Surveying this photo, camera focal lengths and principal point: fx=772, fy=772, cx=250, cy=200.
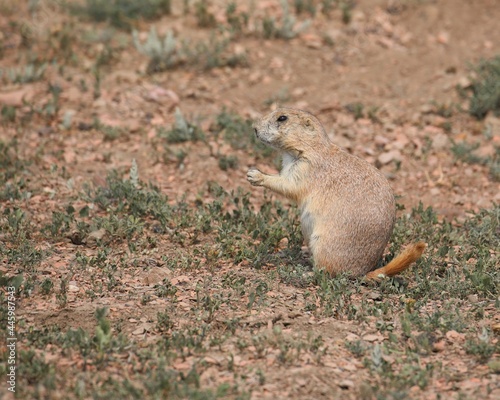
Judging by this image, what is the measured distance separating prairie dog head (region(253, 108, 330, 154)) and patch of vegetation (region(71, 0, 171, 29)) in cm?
497

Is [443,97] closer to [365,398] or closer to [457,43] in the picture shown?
[457,43]

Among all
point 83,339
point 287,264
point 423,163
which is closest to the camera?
point 83,339

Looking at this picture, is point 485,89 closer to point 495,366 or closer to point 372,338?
point 372,338

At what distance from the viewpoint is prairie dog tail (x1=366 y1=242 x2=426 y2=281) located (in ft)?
18.4

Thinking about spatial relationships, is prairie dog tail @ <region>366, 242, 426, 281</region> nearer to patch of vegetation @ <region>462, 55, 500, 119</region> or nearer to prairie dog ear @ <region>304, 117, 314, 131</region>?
prairie dog ear @ <region>304, 117, 314, 131</region>

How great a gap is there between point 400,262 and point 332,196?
78 centimetres

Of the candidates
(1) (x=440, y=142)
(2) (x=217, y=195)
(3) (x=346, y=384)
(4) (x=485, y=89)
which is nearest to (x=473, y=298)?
(3) (x=346, y=384)

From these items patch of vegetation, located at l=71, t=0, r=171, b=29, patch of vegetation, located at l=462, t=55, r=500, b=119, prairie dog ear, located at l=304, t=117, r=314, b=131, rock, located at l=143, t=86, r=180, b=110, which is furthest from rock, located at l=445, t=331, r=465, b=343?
patch of vegetation, located at l=71, t=0, r=171, b=29

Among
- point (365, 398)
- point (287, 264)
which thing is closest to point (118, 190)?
point (287, 264)

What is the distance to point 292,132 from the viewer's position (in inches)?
256

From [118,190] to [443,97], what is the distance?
4.45 meters

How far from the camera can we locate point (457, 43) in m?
10.6

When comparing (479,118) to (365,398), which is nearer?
(365,398)

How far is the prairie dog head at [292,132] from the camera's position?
6.49 meters
